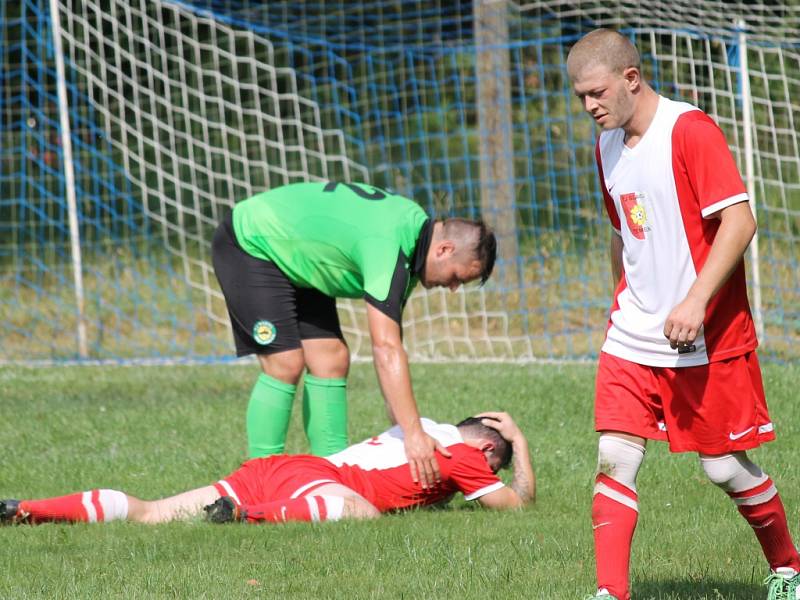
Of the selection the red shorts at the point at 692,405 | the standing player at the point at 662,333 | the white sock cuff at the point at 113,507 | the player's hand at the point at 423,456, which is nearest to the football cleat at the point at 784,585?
the standing player at the point at 662,333

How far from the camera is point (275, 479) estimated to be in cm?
534

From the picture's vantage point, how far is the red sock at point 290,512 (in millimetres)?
5168

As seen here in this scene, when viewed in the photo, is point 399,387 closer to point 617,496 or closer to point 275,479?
point 275,479

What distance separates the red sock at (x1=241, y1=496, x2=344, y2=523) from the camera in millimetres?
5168

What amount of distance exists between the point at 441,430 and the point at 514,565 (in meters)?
1.15

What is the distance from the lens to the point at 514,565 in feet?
14.5

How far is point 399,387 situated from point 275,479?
2.22 feet

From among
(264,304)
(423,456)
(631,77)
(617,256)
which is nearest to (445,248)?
(423,456)

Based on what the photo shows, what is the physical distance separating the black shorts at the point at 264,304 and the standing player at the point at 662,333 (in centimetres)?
244

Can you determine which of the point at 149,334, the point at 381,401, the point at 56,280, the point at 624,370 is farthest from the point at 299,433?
the point at 56,280

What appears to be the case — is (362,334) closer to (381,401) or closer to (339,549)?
(381,401)

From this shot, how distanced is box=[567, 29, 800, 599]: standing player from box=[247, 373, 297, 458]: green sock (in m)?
2.46

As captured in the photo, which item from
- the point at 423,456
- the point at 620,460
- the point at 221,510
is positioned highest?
the point at 620,460

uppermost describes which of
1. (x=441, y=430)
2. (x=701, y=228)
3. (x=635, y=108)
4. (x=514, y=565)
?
(x=635, y=108)
